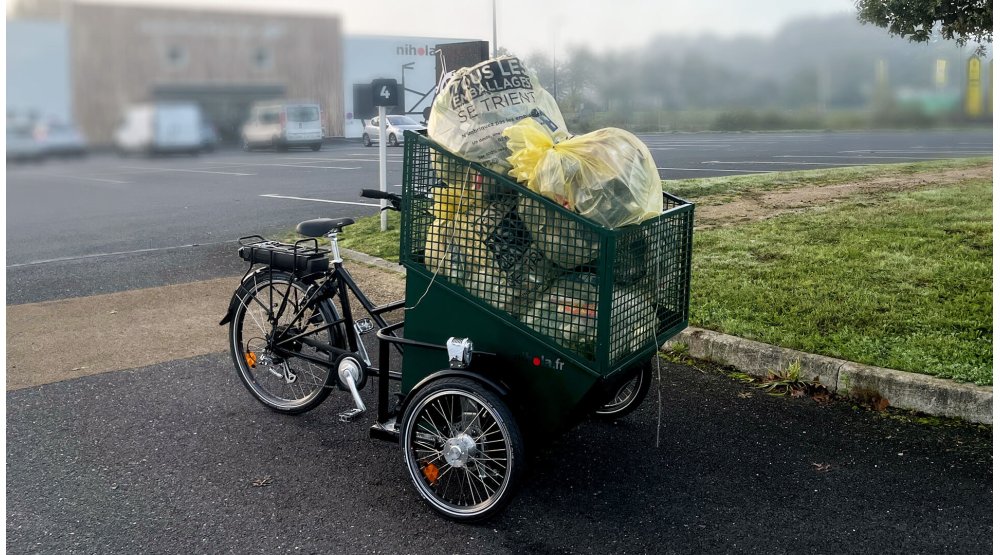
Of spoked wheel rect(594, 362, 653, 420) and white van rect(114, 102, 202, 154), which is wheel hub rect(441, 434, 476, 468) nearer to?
spoked wheel rect(594, 362, 653, 420)

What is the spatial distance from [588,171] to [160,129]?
1748 millimetres

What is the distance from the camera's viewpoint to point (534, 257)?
3.25 meters

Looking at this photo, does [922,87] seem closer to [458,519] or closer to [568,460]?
[568,460]

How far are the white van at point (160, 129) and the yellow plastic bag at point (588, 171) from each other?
1603 mm

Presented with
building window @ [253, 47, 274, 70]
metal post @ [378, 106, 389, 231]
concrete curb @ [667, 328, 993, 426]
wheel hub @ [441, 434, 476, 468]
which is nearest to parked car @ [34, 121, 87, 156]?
building window @ [253, 47, 274, 70]

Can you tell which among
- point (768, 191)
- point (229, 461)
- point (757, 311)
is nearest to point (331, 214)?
point (768, 191)

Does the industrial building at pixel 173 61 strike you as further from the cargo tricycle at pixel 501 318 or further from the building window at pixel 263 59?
the cargo tricycle at pixel 501 318

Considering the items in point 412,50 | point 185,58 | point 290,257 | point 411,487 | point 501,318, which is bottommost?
point 411,487

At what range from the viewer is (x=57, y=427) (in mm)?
4324

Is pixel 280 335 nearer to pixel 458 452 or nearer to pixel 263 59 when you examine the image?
pixel 458 452

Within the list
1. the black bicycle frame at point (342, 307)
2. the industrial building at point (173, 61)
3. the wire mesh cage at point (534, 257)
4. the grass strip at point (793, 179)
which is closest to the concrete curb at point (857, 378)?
the wire mesh cage at point (534, 257)

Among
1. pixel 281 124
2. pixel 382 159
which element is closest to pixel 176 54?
pixel 281 124

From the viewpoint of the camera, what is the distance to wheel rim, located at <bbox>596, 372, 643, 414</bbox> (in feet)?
13.8

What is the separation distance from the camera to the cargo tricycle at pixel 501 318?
126 inches
